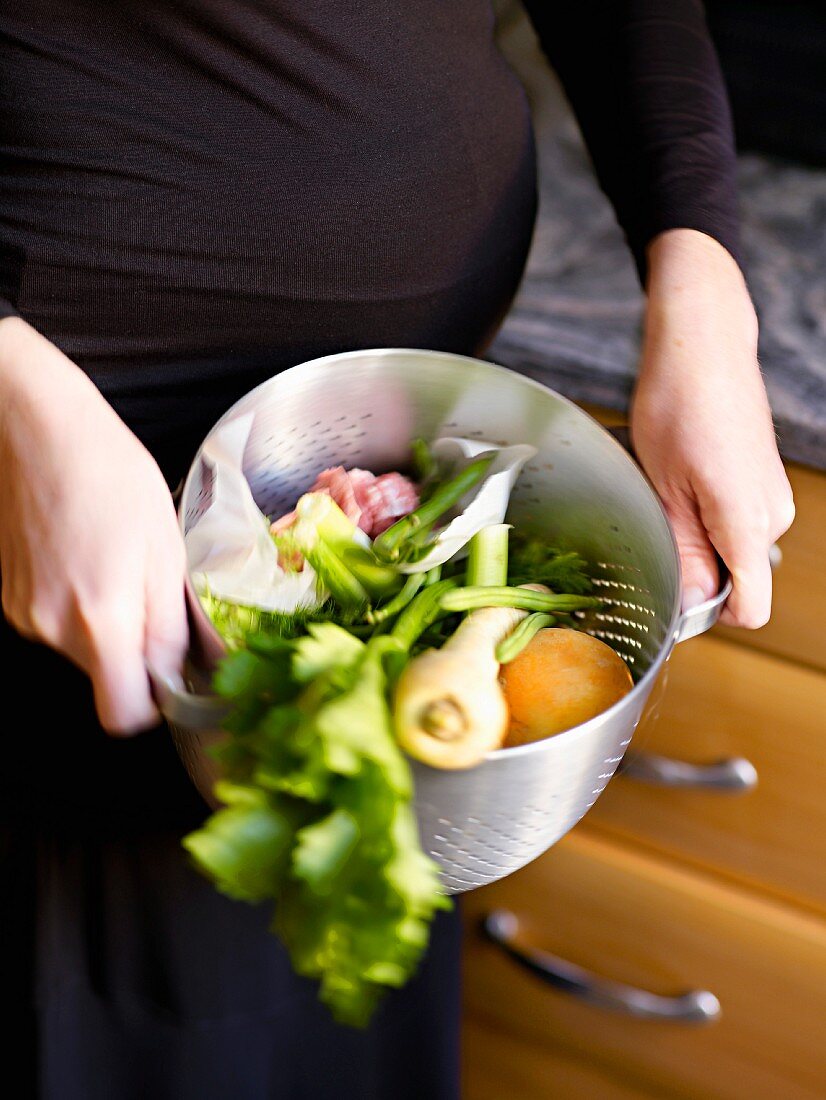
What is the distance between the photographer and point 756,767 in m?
0.81

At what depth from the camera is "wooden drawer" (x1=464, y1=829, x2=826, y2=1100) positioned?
0.86 m

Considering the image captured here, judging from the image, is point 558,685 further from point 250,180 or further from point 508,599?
point 250,180

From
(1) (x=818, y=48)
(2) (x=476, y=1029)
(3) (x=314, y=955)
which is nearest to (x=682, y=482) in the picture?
(3) (x=314, y=955)

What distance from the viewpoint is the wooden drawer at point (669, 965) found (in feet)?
2.83

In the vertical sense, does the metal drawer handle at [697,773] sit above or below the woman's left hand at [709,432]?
below

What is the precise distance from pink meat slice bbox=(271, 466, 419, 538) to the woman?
85mm

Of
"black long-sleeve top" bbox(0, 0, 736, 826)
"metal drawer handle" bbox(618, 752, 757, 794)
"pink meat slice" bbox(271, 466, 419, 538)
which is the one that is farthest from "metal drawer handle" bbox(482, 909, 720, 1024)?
"pink meat slice" bbox(271, 466, 419, 538)

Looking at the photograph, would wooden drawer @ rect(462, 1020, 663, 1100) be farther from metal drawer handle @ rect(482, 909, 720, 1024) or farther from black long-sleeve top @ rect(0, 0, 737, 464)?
black long-sleeve top @ rect(0, 0, 737, 464)

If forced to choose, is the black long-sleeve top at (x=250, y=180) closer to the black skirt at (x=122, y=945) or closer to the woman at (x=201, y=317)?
the woman at (x=201, y=317)

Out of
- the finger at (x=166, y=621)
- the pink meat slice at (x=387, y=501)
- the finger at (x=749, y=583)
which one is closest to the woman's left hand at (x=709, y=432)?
the finger at (x=749, y=583)

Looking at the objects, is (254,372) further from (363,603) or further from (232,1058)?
(232,1058)

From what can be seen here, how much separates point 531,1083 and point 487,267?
916 millimetres

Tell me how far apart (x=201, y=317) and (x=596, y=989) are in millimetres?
782

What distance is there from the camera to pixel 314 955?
317 millimetres
